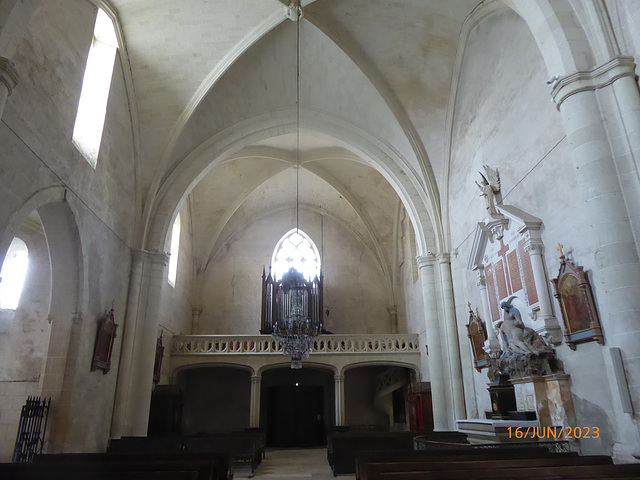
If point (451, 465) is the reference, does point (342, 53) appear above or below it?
above

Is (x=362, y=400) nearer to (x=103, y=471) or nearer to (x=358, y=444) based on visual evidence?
(x=358, y=444)

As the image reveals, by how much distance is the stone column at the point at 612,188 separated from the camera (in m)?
5.29

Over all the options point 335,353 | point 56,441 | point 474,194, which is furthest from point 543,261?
point 335,353

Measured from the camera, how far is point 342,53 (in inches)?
475

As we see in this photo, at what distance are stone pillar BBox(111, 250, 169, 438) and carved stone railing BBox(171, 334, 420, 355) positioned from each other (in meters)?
4.98

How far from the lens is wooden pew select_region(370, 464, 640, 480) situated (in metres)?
3.68

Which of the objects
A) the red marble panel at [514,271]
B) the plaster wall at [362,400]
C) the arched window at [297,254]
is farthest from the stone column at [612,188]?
the arched window at [297,254]

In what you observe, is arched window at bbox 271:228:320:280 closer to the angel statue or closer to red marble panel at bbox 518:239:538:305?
the angel statue

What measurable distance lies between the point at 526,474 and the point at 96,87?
10.8m

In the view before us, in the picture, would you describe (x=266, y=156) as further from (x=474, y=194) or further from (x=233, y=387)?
(x=233, y=387)

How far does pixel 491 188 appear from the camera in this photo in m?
9.75

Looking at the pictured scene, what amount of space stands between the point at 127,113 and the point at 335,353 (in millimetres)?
10626
